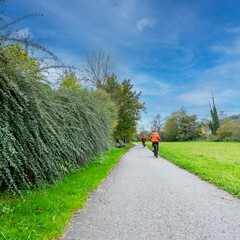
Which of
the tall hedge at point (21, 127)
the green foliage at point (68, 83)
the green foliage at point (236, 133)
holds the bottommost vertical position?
the green foliage at point (236, 133)

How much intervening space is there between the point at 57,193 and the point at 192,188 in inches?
139

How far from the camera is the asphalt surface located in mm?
2109

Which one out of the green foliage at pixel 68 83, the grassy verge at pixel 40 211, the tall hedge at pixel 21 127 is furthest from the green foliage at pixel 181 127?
the tall hedge at pixel 21 127

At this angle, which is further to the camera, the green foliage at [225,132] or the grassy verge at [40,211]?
the green foliage at [225,132]

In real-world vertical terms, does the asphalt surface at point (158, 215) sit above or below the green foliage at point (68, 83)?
below

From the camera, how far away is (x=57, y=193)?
3.42 metres

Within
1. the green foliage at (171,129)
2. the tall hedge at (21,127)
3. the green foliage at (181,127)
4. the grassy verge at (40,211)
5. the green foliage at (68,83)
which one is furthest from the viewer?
the green foliage at (171,129)

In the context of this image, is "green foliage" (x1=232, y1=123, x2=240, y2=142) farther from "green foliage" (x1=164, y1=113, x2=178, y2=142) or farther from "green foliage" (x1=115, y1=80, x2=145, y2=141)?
"green foliage" (x1=115, y1=80, x2=145, y2=141)

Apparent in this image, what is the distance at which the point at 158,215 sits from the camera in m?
2.66

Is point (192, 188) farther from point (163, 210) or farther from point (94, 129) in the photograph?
point (94, 129)

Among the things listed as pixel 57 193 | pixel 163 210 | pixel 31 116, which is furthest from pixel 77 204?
pixel 31 116

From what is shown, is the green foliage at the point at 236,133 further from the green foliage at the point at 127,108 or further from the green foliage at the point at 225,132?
the green foliage at the point at 127,108

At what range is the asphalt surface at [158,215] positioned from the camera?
2109 mm

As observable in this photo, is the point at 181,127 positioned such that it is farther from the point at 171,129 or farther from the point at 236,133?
the point at 236,133
